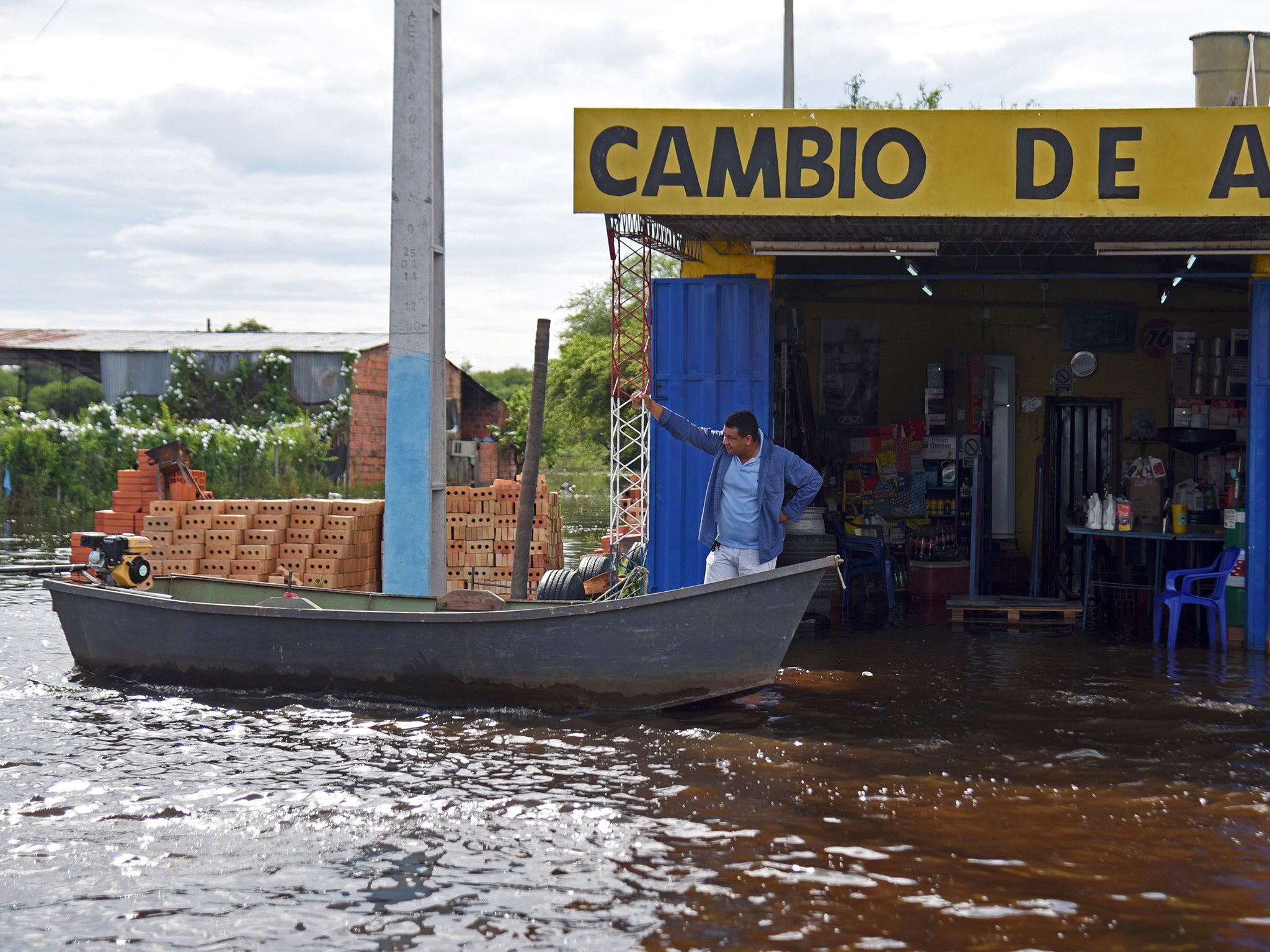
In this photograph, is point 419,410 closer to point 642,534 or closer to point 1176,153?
point 642,534

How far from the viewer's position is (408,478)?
38.3 feet

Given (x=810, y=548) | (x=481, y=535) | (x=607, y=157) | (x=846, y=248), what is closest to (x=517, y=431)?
(x=481, y=535)

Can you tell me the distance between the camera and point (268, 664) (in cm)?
935

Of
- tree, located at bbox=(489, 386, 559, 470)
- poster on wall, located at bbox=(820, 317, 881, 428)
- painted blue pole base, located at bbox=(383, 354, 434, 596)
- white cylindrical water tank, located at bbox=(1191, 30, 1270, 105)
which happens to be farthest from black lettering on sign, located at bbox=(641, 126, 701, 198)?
tree, located at bbox=(489, 386, 559, 470)

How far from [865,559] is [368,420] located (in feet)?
69.6

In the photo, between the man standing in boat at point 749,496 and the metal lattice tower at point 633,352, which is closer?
the man standing in boat at point 749,496

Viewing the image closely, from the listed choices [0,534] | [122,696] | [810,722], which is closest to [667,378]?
[810,722]

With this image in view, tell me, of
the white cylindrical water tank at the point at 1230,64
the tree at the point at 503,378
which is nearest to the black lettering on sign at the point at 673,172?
the white cylindrical water tank at the point at 1230,64

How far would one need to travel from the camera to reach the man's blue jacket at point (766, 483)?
9.23 meters

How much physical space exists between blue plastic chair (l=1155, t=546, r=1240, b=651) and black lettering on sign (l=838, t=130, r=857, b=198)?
16.0 ft

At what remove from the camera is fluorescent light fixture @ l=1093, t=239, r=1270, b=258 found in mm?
10484

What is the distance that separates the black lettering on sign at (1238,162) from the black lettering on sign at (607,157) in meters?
4.49

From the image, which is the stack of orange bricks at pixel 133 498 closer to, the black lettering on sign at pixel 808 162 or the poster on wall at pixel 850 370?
the poster on wall at pixel 850 370

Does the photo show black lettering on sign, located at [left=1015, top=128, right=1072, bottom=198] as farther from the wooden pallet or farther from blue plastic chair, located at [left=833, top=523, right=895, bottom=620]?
blue plastic chair, located at [left=833, top=523, right=895, bottom=620]
